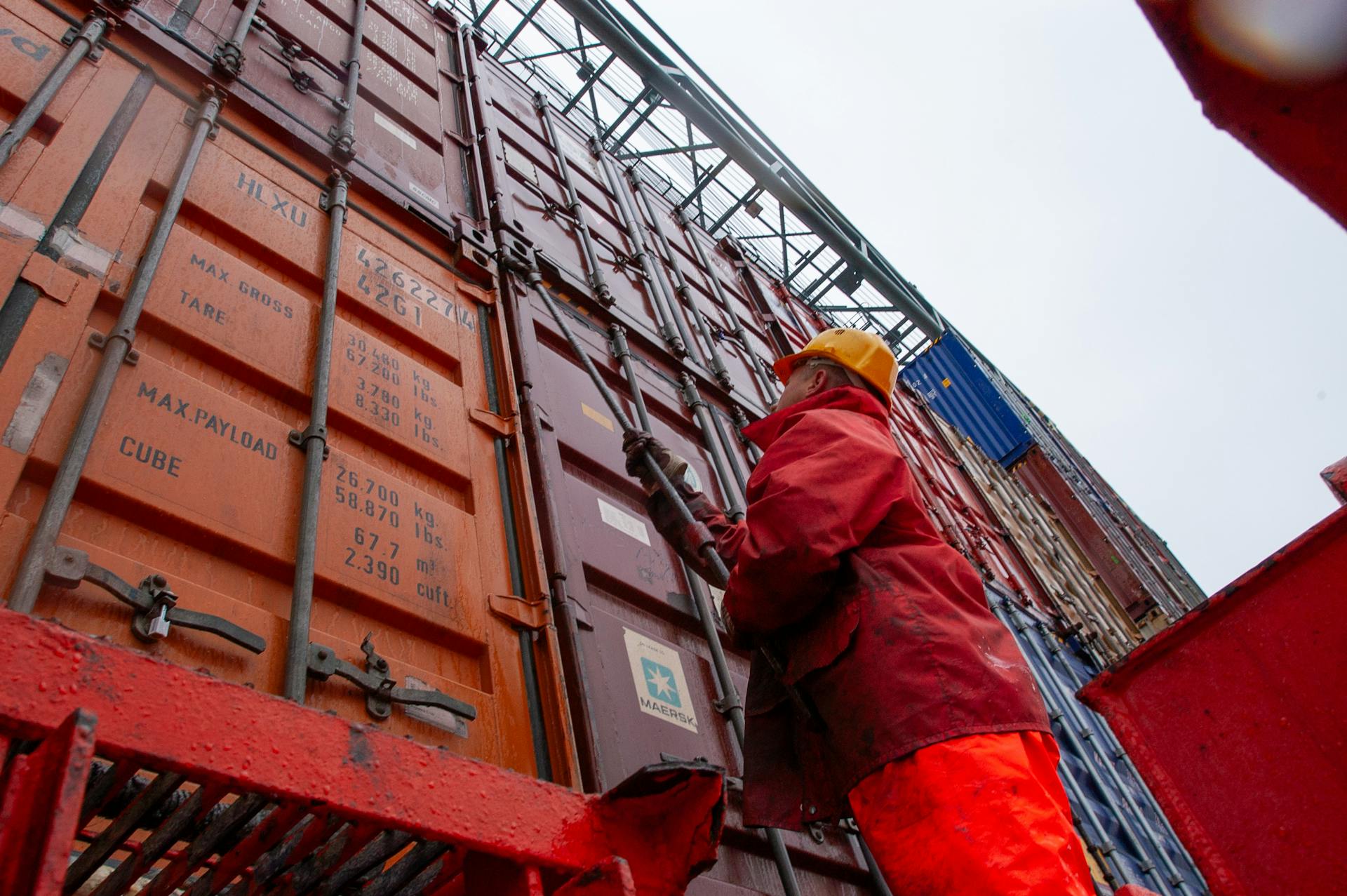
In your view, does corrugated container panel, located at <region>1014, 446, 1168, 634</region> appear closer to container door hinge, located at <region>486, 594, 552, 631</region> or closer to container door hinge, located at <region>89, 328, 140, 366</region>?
container door hinge, located at <region>486, 594, 552, 631</region>

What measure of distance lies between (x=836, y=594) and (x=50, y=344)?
1.91 meters

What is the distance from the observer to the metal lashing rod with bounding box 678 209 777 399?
6.56 metres

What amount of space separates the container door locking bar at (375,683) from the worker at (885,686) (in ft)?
2.41

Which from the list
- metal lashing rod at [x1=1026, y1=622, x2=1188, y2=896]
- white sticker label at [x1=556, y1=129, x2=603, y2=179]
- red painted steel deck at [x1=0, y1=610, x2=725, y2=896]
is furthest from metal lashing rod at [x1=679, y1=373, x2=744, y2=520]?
metal lashing rod at [x1=1026, y1=622, x2=1188, y2=896]

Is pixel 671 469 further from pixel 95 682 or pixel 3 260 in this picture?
pixel 95 682

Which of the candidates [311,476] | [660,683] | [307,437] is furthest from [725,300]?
[311,476]

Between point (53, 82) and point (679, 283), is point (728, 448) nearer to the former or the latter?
point (679, 283)

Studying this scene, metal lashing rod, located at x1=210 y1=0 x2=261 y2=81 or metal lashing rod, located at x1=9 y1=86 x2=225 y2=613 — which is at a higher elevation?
metal lashing rod, located at x1=210 y1=0 x2=261 y2=81

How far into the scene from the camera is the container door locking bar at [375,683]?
1.93m

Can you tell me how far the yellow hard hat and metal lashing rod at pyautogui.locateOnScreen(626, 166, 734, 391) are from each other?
6.64ft

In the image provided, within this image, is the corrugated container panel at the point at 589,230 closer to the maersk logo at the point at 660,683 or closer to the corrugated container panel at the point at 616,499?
the corrugated container panel at the point at 616,499

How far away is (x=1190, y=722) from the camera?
198cm

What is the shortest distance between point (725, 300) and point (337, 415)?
16.8ft

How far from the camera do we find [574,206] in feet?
18.6
